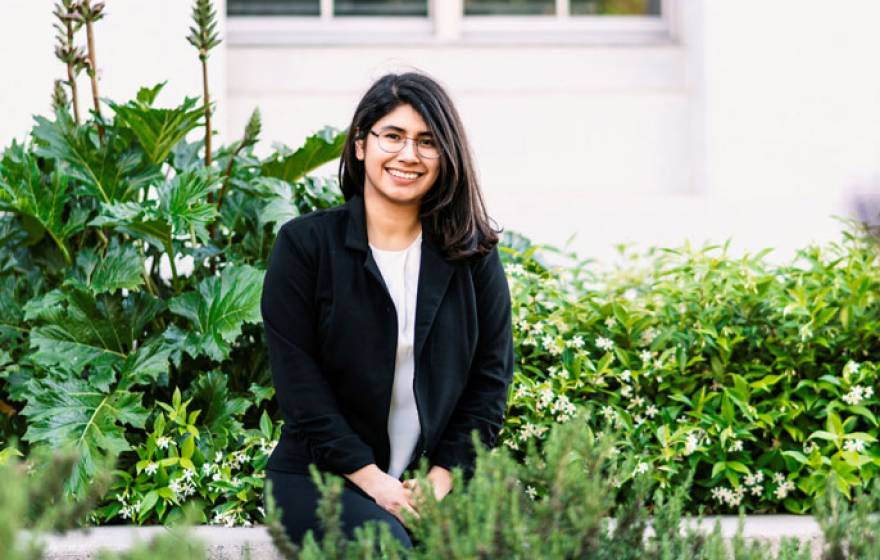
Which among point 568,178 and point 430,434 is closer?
point 430,434

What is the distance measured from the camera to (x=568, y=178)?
6.88m

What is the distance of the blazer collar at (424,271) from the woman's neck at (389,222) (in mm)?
31

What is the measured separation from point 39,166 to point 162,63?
5.11 ft

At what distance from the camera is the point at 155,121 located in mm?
3844

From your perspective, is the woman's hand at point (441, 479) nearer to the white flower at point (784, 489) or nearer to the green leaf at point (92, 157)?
the white flower at point (784, 489)

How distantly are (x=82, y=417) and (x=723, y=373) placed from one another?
6.91 feet

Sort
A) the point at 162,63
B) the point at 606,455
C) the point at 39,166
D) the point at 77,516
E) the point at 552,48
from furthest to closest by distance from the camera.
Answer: the point at 552,48 → the point at 162,63 → the point at 39,166 → the point at 606,455 → the point at 77,516

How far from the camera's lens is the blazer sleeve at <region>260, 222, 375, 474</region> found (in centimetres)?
274

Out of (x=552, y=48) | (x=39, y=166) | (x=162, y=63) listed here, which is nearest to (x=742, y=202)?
(x=552, y=48)

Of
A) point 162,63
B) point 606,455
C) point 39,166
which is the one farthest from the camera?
point 162,63

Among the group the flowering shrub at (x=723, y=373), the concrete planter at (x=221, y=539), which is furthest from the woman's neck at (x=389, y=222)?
the flowering shrub at (x=723, y=373)

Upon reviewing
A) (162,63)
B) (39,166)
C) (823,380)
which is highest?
(162,63)

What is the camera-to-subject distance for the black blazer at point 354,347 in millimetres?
2783

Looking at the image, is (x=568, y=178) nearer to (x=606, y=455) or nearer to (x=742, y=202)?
(x=742, y=202)
